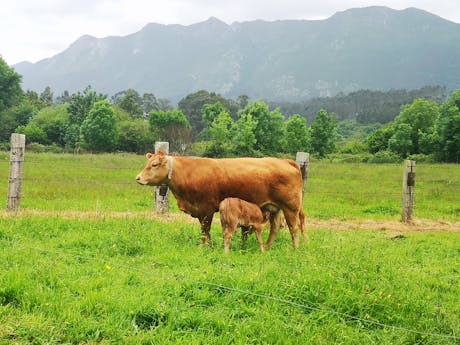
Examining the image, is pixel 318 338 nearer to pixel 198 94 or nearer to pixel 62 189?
pixel 62 189

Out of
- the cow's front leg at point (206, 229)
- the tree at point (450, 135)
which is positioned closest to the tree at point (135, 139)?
the tree at point (450, 135)

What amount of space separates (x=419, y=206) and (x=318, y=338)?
13575mm

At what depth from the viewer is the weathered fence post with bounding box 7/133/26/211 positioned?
10.9 m

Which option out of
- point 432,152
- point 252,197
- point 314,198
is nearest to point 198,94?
point 432,152

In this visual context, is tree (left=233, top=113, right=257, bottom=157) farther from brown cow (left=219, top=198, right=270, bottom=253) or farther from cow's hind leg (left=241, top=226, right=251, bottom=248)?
brown cow (left=219, top=198, right=270, bottom=253)

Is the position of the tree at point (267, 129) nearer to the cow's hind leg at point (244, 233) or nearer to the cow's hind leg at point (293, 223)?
the cow's hind leg at point (293, 223)

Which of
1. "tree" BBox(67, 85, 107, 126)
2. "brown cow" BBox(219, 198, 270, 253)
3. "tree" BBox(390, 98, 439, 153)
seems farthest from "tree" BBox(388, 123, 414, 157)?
"brown cow" BBox(219, 198, 270, 253)

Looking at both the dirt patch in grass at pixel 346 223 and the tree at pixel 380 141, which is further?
the tree at pixel 380 141

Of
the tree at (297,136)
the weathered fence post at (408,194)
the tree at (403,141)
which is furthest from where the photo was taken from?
the tree at (297,136)

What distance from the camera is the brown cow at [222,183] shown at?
8.55m

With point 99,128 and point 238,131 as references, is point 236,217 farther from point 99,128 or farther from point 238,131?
point 99,128

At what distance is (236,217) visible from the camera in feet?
25.9

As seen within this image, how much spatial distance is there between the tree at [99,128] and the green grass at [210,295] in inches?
2220

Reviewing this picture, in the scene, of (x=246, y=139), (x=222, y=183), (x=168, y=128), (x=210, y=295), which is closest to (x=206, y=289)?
(x=210, y=295)
